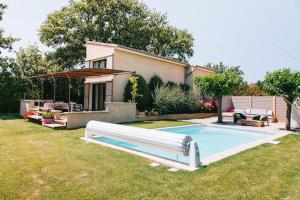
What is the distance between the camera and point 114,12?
33.7m

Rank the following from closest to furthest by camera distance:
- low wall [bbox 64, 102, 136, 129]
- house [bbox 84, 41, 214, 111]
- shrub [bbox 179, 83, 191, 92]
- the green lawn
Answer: the green lawn, low wall [bbox 64, 102, 136, 129], house [bbox 84, 41, 214, 111], shrub [bbox 179, 83, 191, 92]

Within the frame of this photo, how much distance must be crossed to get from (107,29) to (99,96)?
563 inches

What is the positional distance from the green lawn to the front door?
12799 millimetres

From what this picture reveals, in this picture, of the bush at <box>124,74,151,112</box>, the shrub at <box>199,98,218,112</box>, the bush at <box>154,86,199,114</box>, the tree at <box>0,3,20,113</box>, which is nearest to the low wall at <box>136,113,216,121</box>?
the bush at <box>154,86,199,114</box>

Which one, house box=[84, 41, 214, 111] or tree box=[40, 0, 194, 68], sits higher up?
tree box=[40, 0, 194, 68]

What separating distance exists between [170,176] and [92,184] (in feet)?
5.95

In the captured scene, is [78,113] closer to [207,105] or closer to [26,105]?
[26,105]

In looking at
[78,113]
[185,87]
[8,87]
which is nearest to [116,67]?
[78,113]

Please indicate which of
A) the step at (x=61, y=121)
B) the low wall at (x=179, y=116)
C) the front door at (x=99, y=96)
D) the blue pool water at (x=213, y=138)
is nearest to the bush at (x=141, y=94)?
the low wall at (x=179, y=116)

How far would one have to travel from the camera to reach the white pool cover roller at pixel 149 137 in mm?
7309

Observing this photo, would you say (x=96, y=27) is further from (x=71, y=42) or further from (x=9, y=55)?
(x=9, y=55)

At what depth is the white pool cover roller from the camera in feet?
24.0

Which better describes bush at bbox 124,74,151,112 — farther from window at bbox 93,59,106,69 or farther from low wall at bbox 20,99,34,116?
low wall at bbox 20,99,34,116

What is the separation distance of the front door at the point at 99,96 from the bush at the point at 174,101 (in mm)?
4435
